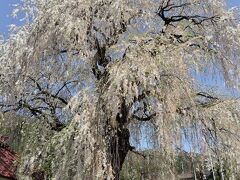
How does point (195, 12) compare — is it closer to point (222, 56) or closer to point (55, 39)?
point (222, 56)

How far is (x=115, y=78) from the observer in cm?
655

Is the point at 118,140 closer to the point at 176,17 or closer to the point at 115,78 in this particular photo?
the point at 115,78

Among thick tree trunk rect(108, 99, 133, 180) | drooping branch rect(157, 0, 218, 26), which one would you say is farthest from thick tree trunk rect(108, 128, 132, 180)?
drooping branch rect(157, 0, 218, 26)

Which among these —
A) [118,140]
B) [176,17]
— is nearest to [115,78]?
[118,140]

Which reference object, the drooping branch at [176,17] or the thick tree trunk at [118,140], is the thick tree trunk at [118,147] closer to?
the thick tree trunk at [118,140]

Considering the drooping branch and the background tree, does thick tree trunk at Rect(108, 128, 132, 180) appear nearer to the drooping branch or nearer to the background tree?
the background tree

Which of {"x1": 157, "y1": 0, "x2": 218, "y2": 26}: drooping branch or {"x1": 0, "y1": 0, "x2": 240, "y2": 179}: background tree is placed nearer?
{"x1": 0, "y1": 0, "x2": 240, "y2": 179}: background tree

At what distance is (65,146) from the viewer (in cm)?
692

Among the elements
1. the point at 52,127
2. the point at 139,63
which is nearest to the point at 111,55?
the point at 139,63

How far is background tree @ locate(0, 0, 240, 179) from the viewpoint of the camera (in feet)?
21.7

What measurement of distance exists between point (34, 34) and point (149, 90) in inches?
98.1

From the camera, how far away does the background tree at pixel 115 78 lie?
663 cm

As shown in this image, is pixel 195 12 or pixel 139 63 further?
pixel 195 12

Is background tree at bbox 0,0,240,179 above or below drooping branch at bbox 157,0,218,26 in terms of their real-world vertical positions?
below
